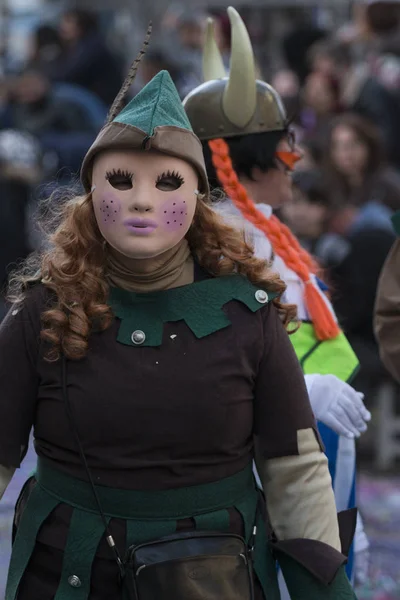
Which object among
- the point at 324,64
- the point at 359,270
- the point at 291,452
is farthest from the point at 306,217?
the point at 291,452

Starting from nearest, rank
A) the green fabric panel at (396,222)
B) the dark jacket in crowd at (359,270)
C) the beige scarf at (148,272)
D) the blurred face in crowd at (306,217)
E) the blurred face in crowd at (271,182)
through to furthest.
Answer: the beige scarf at (148,272) → the blurred face in crowd at (271,182) → the green fabric panel at (396,222) → the dark jacket in crowd at (359,270) → the blurred face in crowd at (306,217)

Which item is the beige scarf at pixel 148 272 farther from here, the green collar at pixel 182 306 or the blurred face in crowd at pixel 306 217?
the blurred face in crowd at pixel 306 217

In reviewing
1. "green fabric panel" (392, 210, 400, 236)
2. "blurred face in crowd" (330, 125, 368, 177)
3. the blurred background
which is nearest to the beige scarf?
"green fabric panel" (392, 210, 400, 236)

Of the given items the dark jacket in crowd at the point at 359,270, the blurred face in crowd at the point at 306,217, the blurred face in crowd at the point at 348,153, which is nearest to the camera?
the dark jacket in crowd at the point at 359,270

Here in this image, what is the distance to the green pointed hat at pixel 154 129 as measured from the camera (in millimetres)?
2645

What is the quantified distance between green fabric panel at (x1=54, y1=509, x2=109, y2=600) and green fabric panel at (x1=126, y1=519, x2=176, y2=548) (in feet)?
0.21

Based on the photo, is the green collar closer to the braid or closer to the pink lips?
Result: the pink lips

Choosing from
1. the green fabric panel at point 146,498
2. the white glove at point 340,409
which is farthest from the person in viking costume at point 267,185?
the green fabric panel at point 146,498

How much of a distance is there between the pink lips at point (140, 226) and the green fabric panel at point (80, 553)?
0.63m

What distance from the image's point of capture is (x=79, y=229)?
2795 millimetres

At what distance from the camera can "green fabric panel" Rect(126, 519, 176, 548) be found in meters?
2.61

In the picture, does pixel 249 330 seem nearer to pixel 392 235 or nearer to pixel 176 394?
pixel 176 394

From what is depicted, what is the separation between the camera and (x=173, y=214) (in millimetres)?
2701

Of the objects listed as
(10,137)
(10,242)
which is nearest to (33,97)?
(10,137)
